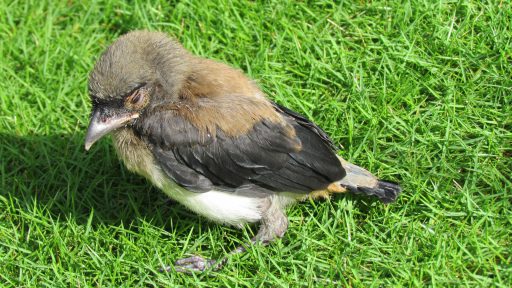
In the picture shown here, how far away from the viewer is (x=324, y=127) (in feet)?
18.8

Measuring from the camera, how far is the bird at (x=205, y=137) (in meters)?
4.72

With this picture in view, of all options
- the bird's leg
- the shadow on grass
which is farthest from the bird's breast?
the shadow on grass

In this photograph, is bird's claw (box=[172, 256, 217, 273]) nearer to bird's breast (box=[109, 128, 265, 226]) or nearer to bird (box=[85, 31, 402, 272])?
bird (box=[85, 31, 402, 272])

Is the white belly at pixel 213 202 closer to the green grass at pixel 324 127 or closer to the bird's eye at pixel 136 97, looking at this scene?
the green grass at pixel 324 127

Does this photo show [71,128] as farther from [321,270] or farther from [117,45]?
[321,270]

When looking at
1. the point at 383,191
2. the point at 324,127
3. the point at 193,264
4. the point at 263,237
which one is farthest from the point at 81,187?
the point at 383,191

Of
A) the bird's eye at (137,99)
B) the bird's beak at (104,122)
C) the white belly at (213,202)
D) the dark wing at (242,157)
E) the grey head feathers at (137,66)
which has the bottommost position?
the white belly at (213,202)

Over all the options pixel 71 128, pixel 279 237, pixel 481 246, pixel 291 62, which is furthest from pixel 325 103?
pixel 71 128

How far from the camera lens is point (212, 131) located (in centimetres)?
473

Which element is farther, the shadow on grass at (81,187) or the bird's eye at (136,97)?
the shadow on grass at (81,187)

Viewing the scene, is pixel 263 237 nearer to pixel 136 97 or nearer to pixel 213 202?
pixel 213 202

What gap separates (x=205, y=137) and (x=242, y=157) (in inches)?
Answer: 11.2

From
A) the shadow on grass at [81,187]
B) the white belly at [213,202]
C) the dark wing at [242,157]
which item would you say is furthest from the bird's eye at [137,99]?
the shadow on grass at [81,187]

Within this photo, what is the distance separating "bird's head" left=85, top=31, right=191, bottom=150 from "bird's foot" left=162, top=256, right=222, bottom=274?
1031 mm
